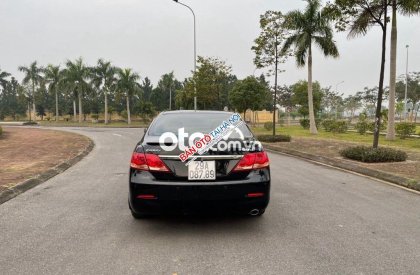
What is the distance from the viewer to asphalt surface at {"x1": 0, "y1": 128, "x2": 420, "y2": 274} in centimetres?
339

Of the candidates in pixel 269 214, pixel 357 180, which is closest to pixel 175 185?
pixel 269 214

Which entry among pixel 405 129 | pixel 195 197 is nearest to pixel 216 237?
pixel 195 197

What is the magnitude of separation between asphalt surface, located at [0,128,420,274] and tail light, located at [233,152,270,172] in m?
0.82

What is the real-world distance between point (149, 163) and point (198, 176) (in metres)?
0.59

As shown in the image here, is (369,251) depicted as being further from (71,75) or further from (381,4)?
(71,75)

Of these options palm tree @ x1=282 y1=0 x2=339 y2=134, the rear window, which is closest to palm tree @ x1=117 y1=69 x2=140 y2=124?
palm tree @ x1=282 y1=0 x2=339 y2=134

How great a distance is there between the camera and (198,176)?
4.03 metres

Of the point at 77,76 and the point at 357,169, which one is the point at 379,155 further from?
the point at 77,76

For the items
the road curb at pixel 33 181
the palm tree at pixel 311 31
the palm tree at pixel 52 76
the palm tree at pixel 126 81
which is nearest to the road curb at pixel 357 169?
the road curb at pixel 33 181


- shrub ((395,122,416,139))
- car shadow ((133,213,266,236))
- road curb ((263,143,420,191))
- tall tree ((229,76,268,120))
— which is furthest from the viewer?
tall tree ((229,76,268,120))

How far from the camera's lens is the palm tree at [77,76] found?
53.6 metres

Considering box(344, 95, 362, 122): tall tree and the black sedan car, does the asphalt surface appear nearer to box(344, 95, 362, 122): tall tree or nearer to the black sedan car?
the black sedan car

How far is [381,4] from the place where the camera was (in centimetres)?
1087

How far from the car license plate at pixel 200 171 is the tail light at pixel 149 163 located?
0.27 meters
